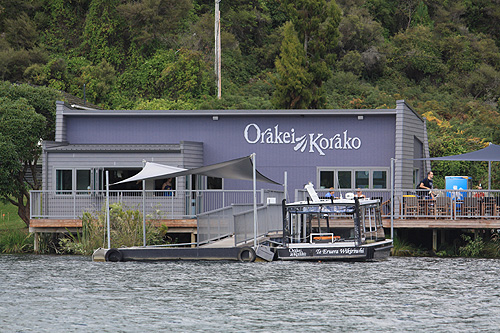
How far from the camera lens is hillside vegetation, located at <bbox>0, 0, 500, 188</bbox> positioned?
61312 millimetres

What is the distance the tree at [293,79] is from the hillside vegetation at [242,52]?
292cm

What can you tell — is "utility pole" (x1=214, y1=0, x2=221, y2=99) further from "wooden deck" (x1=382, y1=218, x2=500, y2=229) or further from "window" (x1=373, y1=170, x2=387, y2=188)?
"wooden deck" (x1=382, y1=218, x2=500, y2=229)

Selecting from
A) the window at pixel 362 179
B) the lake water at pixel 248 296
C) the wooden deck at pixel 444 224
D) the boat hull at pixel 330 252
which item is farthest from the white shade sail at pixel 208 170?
the window at pixel 362 179

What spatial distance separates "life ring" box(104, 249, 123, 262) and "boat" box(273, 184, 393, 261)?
5.26 metres

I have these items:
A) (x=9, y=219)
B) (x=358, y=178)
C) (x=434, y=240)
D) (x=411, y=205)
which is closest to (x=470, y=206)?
(x=411, y=205)

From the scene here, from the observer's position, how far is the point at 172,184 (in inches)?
1396

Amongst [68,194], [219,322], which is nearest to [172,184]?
[68,194]

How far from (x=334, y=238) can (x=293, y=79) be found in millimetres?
23074

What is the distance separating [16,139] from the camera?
36.9 metres

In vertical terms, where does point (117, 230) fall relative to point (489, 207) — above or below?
below

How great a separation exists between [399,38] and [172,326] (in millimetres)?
56170

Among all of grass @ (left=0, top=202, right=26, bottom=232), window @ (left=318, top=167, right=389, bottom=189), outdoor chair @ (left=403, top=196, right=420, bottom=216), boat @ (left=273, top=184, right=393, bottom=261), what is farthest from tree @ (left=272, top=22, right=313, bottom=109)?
boat @ (left=273, top=184, right=393, bottom=261)

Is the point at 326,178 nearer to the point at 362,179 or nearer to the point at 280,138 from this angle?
the point at 362,179

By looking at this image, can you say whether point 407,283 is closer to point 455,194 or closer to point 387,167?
point 455,194
